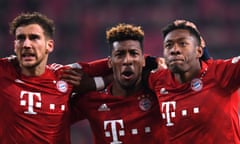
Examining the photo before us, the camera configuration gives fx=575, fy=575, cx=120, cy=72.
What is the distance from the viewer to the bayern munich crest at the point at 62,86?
11.0ft

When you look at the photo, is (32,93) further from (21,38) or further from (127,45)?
(127,45)

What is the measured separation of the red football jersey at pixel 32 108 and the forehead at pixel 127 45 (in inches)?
14.6

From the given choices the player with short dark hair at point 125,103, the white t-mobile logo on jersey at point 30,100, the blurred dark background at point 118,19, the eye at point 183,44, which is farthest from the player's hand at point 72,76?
the blurred dark background at point 118,19

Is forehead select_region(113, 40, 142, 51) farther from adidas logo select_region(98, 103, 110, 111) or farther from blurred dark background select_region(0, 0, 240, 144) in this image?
blurred dark background select_region(0, 0, 240, 144)

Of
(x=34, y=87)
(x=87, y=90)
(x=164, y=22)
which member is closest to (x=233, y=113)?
(x=87, y=90)

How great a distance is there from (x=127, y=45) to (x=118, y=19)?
5.48m

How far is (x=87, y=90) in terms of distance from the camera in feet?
11.2

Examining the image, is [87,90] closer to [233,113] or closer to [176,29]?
[176,29]

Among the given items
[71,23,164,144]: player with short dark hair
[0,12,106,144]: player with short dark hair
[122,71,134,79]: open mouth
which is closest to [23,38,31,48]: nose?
[0,12,106,144]: player with short dark hair

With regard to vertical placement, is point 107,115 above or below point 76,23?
below

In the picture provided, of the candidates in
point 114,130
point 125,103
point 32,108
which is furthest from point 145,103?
point 32,108

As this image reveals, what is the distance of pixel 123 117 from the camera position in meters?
3.33

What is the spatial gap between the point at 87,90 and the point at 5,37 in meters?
5.36

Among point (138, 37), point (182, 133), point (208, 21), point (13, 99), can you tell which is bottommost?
point (182, 133)
